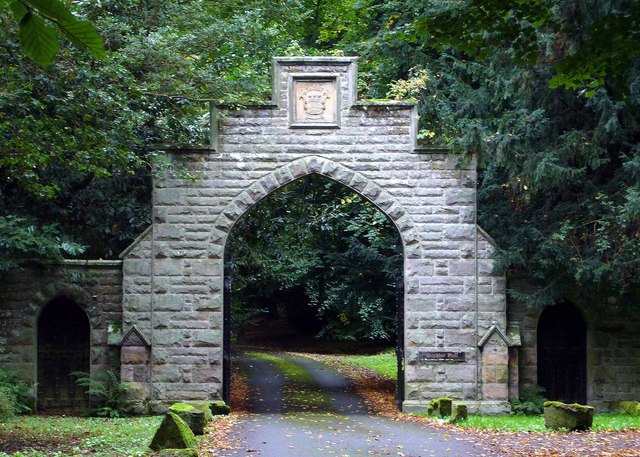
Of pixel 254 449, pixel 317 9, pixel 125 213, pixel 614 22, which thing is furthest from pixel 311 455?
pixel 317 9

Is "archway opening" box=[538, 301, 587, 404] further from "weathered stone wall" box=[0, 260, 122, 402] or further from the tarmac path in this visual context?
"weathered stone wall" box=[0, 260, 122, 402]

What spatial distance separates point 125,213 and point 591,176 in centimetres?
853

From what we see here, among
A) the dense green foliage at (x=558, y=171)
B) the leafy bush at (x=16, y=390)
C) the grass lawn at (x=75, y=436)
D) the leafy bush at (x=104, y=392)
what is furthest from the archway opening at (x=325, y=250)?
the leafy bush at (x=16, y=390)

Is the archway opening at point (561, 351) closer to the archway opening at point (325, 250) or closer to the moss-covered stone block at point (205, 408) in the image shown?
the archway opening at point (325, 250)

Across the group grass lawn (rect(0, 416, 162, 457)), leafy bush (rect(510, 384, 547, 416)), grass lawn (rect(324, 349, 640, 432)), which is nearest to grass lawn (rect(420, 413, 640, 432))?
grass lawn (rect(324, 349, 640, 432))

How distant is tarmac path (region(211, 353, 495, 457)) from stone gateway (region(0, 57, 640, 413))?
1.40 metres

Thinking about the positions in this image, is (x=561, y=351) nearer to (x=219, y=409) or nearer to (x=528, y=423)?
(x=528, y=423)

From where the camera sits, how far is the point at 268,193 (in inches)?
583

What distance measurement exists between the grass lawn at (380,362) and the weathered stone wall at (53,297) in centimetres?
1016

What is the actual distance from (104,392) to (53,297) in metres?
1.91

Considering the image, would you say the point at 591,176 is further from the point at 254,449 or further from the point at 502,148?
the point at 254,449

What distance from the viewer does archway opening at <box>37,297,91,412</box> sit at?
50.2ft

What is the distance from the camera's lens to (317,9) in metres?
28.3

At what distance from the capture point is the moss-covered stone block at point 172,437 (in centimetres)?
945
